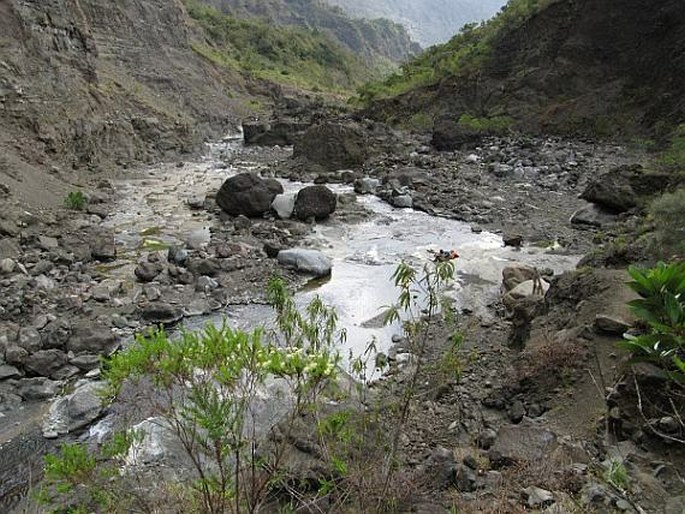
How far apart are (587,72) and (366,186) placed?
40.6 feet

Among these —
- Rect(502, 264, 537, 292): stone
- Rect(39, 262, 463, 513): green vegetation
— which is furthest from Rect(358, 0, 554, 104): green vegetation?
Rect(39, 262, 463, 513): green vegetation

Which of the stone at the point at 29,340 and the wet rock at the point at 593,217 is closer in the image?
the stone at the point at 29,340

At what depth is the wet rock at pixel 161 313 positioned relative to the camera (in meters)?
7.95

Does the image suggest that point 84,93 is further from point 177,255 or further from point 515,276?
point 515,276

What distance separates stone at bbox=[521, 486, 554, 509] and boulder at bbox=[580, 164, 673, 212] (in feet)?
34.6

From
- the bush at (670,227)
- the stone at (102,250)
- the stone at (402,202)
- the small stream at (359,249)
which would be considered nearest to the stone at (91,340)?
the small stream at (359,249)

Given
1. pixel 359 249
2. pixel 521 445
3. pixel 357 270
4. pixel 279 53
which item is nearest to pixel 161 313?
pixel 357 270

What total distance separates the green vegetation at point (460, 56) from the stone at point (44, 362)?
25.2m

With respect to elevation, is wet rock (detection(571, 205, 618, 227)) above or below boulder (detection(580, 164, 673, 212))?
below

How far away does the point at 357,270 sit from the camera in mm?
10477

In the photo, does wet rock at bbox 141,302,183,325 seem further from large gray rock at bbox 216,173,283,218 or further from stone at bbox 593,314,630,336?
stone at bbox 593,314,630,336

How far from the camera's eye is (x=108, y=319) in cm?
774

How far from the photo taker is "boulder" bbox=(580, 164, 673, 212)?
12406 millimetres

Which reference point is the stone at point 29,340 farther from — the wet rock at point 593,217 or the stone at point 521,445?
the wet rock at point 593,217
